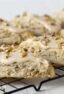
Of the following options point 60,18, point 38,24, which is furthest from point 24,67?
point 60,18

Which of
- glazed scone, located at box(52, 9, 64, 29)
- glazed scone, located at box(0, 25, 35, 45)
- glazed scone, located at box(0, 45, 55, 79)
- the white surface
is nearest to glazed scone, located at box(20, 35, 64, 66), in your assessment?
glazed scone, located at box(0, 45, 55, 79)

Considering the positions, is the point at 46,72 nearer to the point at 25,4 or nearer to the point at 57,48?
the point at 57,48

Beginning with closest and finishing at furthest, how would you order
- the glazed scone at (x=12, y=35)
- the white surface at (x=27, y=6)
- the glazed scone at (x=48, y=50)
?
the glazed scone at (x=48, y=50), the glazed scone at (x=12, y=35), the white surface at (x=27, y=6)

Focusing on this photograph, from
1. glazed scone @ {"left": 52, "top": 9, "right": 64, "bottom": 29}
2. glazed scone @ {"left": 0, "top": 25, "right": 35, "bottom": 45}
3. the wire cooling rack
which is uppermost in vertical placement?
glazed scone @ {"left": 52, "top": 9, "right": 64, "bottom": 29}

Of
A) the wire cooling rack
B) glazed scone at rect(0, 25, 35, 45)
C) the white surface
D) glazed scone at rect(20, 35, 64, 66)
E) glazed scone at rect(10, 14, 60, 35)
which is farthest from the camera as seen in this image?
the white surface

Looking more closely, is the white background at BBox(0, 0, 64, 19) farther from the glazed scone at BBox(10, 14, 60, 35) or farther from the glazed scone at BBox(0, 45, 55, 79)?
the glazed scone at BBox(0, 45, 55, 79)

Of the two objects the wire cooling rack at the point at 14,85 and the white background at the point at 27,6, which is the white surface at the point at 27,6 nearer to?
the white background at the point at 27,6

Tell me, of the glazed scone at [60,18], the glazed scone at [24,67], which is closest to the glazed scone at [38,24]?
the glazed scone at [60,18]
